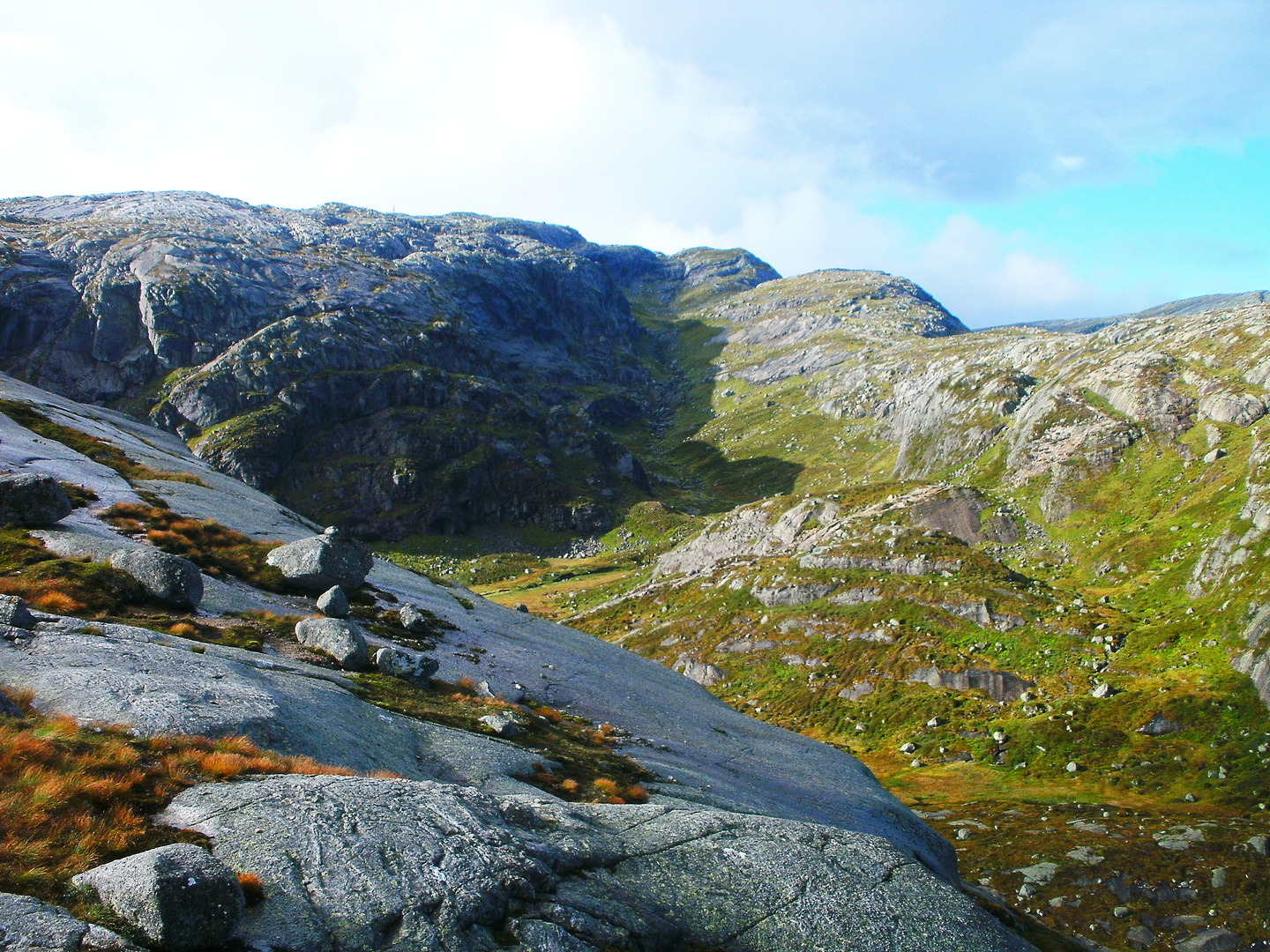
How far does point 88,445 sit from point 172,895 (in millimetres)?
45021

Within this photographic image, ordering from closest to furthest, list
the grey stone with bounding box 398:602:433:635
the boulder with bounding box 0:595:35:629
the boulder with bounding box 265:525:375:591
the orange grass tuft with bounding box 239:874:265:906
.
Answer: the orange grass tuft with bounding box 239:874:265:906 → the boulder with bounding box 0:595:35:629 → the boulder with bounding box 265:525:375:591 → the grey stone with bounding box 398:602:433:635

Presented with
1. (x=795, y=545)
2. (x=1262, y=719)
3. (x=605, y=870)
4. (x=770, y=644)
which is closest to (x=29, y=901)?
(x=605, y=870)

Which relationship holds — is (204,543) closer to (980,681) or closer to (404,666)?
(404,666)

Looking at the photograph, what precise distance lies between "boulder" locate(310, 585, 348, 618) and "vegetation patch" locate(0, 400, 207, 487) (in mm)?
19601

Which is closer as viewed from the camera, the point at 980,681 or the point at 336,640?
the point at 336,640

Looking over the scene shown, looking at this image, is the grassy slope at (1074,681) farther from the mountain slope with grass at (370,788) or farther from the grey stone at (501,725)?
the grey stone at (501,725)

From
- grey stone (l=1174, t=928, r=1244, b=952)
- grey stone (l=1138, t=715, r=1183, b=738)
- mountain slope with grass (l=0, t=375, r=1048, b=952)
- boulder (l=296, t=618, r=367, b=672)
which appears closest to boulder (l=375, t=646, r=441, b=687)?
mountain slope with grass (l=0, t=375, r=1048, b=952)

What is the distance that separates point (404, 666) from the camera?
81.7 ft

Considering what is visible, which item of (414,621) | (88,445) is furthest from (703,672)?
(88,445)

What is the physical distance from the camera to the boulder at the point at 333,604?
28250 millimetres

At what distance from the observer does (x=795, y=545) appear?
112m

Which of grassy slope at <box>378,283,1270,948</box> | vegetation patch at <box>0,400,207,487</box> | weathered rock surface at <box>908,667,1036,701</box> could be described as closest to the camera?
vegetation patch at <box>0,400,207,487</box>

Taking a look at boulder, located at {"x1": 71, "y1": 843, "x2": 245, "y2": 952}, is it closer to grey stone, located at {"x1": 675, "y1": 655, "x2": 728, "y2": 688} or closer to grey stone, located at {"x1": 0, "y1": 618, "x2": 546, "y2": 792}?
grey stone, located at {"x1": 0, "y1": 618, "x2": 546, "y2": 792}

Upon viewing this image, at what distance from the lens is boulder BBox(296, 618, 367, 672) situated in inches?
944
